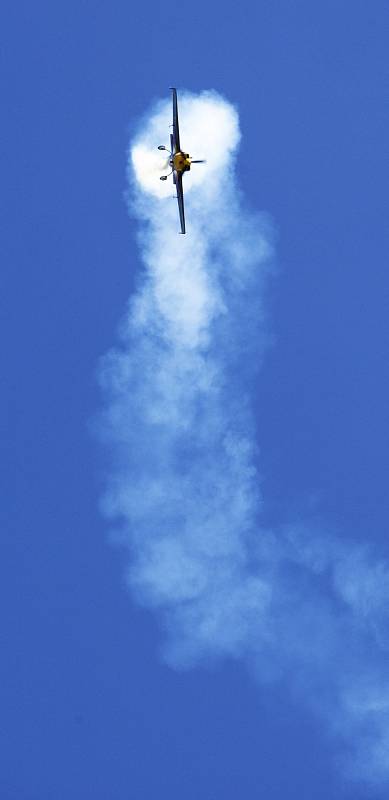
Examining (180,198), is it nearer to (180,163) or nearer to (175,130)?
(180,163)

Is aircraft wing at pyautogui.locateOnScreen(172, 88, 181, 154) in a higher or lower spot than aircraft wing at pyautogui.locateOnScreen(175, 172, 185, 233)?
higher

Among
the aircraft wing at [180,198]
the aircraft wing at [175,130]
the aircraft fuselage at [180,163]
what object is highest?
the aircraft wing at [175,130]

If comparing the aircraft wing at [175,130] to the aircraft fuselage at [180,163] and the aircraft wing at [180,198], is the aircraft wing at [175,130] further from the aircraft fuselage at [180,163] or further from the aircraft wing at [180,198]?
the aircraft wing at [180,198]

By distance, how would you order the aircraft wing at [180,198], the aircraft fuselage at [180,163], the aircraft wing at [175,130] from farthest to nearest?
the aircraft fuselage at [180,163], the aircraft wing at [180,198], the aircraft wing at [175,130]

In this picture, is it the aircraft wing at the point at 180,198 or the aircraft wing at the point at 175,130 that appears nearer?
the aircraft wing at the point at 175,130

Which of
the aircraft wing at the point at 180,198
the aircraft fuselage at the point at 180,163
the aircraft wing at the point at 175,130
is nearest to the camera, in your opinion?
the aircraft wing at the point at 175,130

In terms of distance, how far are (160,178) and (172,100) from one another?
20.7ft

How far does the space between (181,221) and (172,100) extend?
896 cm

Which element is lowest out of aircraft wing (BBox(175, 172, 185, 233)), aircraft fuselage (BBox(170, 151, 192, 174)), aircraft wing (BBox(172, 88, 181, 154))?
aircraft wing (BBox(175, 172, 185, 233))

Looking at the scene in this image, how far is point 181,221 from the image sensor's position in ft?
446

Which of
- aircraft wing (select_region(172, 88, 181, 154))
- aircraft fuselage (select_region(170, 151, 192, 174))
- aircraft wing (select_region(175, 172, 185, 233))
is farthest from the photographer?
aircraft fuselage (select_region(170, 151, 192, 174))

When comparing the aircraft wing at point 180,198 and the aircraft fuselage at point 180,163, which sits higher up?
the aircraft fuselage at point 180,163

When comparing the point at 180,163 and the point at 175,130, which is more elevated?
the point at 175,130

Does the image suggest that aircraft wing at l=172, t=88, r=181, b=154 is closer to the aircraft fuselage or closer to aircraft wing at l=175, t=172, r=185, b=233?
the aircraft fuselage
